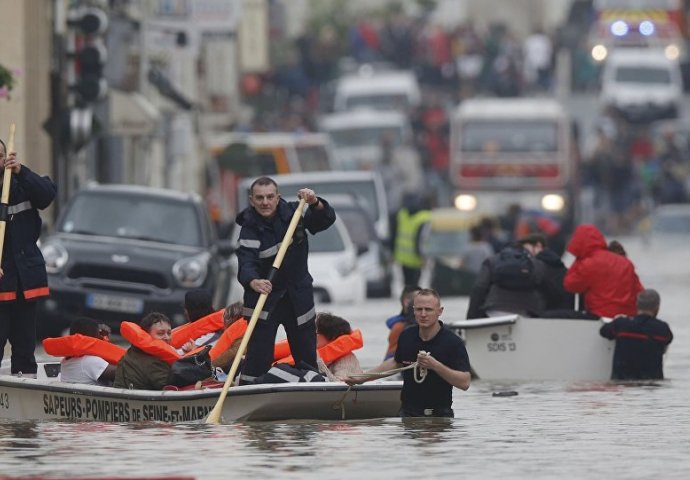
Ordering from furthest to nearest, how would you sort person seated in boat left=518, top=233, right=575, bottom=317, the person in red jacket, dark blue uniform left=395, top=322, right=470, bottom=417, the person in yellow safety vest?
the person in yellow safety vest → person seated in boat left=518, top=233, right=575, bottom=317 → the person in red jacket → dark blue uniform left=395, top=322, right=470, bottom=417

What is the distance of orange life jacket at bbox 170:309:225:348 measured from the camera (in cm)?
1961

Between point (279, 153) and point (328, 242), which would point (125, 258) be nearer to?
point (328, 242)

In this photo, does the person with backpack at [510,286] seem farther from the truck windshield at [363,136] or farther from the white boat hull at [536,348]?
the truck windshield at [363,136]

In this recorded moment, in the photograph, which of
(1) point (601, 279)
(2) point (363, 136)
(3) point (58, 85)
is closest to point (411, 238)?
(3) point (58, 85)

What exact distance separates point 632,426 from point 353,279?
1727 cm

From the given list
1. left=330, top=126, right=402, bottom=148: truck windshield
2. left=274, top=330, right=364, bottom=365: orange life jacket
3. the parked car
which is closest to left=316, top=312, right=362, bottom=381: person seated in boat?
left=274, top=330, right=364, bottom=365: orange life jacket

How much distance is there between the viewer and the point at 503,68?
70.1m

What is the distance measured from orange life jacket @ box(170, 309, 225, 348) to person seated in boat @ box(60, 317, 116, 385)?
2.88 feet

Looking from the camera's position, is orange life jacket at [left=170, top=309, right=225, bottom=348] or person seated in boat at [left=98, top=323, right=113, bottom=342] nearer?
person seated in boat at [left=98, top=323, right=113, bottom=342]

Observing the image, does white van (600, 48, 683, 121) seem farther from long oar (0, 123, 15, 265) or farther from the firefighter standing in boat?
long oar (0, 123, 15, 265)

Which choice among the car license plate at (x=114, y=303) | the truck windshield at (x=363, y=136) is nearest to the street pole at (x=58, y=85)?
the car license plate at (x=114, y=303)

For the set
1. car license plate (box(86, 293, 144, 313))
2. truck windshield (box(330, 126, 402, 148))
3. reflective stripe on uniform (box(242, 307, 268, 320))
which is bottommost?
car license plate (box(86, 293, 144, 313))

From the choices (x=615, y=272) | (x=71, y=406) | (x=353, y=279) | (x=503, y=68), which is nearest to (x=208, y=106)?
(x=503, y=68)

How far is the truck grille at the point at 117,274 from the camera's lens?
27312 millimetres
